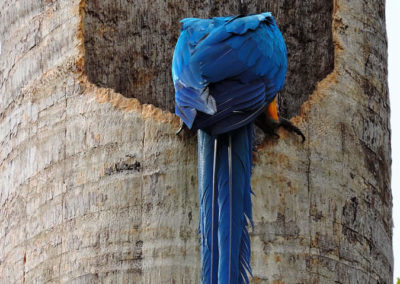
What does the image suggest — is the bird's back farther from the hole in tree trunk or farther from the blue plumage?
the hole in tree trunk

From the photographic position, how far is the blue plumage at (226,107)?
319 cm

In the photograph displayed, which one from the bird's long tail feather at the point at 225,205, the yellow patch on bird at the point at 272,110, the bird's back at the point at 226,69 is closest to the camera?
the bird's long tail feather at the point at 225,205

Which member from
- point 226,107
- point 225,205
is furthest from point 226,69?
point 225,205

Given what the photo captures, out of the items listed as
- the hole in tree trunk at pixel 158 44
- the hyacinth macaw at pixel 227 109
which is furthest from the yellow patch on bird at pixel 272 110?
the hole in tree trunk at pixel 158 44

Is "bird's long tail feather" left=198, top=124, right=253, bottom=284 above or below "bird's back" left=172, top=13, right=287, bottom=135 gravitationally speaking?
below

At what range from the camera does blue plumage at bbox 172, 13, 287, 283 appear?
319 cm

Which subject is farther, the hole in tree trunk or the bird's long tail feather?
the hole in tree trunk

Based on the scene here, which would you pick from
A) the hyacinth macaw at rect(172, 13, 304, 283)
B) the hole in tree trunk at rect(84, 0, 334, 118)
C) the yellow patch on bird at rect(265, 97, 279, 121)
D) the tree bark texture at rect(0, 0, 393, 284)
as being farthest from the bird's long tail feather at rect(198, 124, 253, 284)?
the hole in tree trunk at rect(84, 0, 334, 118)

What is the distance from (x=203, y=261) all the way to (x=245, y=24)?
106 cm

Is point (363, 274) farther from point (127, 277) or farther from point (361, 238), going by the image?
point (127, 277)

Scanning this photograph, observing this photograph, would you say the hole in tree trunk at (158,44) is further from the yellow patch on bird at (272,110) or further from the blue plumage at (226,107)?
the blue plumage at (226,107)

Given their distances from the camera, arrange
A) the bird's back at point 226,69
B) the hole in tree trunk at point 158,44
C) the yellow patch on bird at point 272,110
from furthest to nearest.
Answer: the hole in tree trunk at point 158,44 < the yellow patch on bird at point 272,110 < the bird's back at point 226,69

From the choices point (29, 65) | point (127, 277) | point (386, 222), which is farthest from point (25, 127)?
point (386, 222)

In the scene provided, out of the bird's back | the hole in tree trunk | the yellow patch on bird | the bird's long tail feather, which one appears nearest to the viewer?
the bird's long tail feather
